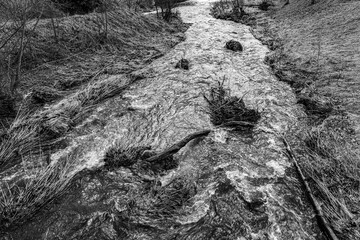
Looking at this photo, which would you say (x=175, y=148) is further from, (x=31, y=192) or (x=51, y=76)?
(x=51, y=76)

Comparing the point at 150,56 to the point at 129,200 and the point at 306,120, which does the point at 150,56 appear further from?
the point at 129,200

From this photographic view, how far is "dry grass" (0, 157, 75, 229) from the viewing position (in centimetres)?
238

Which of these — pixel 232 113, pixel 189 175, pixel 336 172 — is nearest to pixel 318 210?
pixel 336 172

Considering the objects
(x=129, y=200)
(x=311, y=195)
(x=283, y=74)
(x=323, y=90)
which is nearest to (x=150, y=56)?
(x=283, y=74)

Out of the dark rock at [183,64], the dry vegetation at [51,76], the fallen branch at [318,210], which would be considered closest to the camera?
the fallen branch at [318,210]

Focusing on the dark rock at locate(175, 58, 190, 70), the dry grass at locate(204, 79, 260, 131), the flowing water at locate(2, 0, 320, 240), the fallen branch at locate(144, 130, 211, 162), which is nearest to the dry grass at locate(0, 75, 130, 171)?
the flowing water at locate(2, 0, 320, 240)

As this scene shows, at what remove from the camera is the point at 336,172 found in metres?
2.81

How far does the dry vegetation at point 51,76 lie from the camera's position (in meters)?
2.78

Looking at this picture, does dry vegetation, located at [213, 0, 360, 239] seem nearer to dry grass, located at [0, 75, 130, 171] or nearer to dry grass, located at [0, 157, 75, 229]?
dry grass, located at [0, 157, 75, 229]

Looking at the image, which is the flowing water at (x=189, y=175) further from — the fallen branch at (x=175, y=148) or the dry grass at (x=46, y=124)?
the dry grass at (x=46, y=124)

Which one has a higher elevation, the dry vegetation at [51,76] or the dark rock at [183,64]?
the dry vegetation at [51,76]

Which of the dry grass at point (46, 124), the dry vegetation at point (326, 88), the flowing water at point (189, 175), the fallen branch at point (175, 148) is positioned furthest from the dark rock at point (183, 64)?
the fallen branch at point (175, 148)

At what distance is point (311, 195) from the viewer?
2.58m

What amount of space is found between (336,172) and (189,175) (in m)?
1.57
